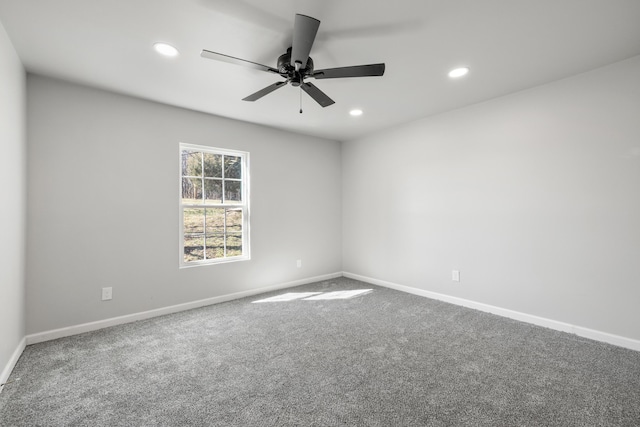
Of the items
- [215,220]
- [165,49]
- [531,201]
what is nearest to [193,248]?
[215,220]

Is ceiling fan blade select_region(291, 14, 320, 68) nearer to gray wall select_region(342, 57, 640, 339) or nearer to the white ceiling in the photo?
the white ceiling

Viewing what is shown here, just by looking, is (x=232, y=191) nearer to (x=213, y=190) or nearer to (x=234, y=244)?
(x=213, y=190)

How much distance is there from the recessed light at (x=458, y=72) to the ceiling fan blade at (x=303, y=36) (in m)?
1.45

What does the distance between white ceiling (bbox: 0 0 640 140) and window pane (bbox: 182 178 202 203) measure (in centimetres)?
98

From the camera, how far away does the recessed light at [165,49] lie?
214 centimetres

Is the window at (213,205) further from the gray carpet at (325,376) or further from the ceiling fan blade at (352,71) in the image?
the ceiling fan blade at (352,71)

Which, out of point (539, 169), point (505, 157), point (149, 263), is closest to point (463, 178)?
point (505, 157)

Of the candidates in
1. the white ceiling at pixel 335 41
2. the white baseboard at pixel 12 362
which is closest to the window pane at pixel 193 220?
the white ceiling at pixel 335 41

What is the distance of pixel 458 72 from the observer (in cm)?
260

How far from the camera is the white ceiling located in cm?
178

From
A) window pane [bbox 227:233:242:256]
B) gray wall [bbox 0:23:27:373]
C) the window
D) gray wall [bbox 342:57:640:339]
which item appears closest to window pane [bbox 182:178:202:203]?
the window

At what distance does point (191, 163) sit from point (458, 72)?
10.1 ft

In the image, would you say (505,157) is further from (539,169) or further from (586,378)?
(586,378)

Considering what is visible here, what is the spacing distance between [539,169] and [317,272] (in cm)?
327
